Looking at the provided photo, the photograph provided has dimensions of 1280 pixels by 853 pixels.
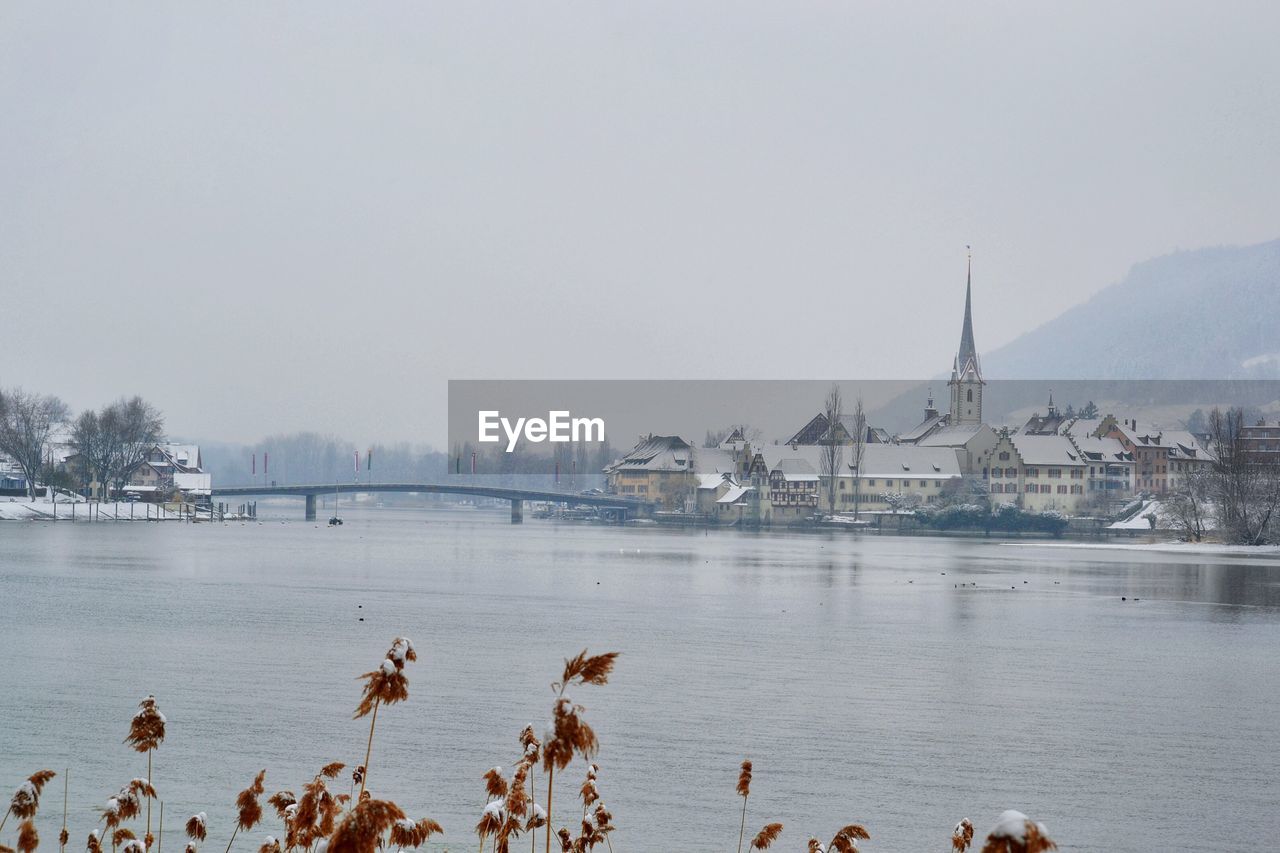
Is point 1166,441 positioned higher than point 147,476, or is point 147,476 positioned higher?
point 1166,441

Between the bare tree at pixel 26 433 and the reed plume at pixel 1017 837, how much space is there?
15495cm

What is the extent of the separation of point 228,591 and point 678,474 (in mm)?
143957

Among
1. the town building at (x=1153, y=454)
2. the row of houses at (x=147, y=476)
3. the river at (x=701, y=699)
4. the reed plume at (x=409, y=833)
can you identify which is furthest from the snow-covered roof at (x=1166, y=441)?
the reed plume at (x=409, y=833)

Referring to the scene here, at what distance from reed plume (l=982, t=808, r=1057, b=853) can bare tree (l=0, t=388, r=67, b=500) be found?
508 feet

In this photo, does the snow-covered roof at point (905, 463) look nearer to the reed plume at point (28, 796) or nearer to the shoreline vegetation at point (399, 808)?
the shoreline vegetation at point (399, 808)

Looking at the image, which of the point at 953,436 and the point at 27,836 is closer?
the point at 27,836

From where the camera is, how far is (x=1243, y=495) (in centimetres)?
11356

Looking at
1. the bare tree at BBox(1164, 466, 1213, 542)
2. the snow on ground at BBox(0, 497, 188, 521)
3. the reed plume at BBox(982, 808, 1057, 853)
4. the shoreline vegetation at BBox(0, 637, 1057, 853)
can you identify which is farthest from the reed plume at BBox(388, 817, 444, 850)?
the snow on ground at BBox(0, 497, 188, 521)

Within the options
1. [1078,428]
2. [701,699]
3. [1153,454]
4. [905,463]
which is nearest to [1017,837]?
[701,699]

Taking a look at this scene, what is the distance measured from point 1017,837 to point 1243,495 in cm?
11810

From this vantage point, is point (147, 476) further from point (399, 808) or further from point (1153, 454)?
point (399, 808)

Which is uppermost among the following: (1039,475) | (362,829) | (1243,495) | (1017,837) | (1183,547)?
(1039,475)

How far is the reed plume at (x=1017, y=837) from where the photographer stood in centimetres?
412

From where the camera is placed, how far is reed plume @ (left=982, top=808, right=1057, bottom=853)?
4.12m
